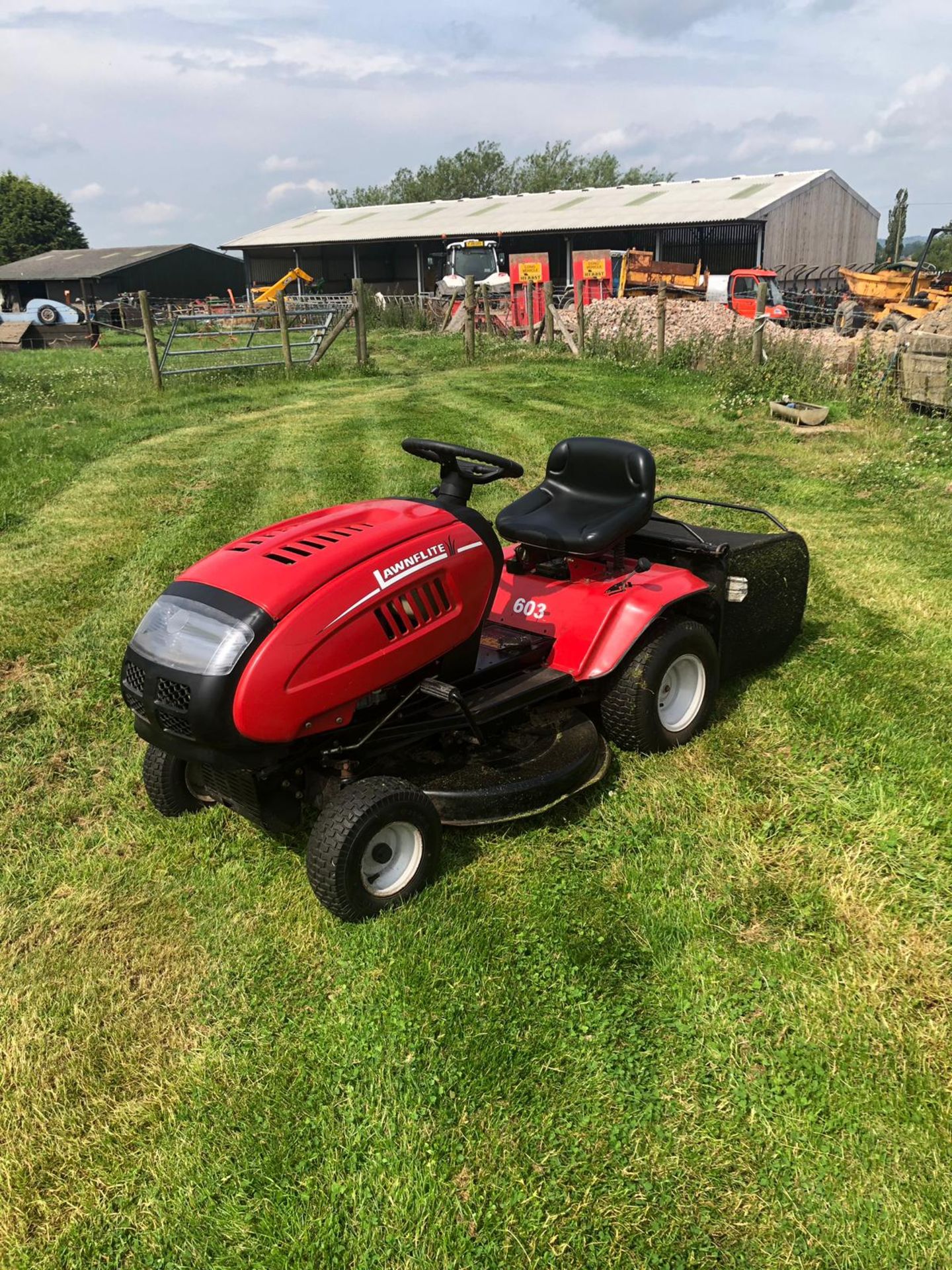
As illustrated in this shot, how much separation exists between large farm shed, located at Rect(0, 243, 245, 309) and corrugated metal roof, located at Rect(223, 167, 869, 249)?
345 centimetres

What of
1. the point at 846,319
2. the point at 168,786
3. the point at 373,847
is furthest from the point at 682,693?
the point at 846,319

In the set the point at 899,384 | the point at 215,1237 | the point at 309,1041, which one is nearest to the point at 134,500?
the point at 309,1041

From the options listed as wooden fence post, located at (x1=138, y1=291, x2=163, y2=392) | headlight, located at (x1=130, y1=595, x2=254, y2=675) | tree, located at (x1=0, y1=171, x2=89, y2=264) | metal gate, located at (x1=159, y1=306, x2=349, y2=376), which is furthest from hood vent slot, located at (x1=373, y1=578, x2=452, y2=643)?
A: tree, located at (x1=0, y1=171, x2=89, y2=264)

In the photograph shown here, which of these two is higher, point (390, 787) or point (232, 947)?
point (390, 787)

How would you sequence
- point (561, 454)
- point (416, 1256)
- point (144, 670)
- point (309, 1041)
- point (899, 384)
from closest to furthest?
point (416, 1256)
point (309, 1041)
point (144, 670)
point (561, 454)
point (899, 384)

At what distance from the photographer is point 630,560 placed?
3.87 metres

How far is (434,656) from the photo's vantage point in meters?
2.91

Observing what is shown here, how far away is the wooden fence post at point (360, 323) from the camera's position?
13047mm

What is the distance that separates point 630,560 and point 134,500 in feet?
14.5

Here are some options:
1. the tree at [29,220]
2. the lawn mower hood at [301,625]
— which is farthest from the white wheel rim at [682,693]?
the tree at [29,220]

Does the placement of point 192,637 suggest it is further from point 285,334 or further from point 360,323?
point 360,323

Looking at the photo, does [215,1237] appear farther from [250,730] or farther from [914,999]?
[914,999]

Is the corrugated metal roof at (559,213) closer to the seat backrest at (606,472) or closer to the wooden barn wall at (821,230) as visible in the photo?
the wooden barn wall at (821,230)

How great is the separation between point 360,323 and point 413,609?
446 inches
